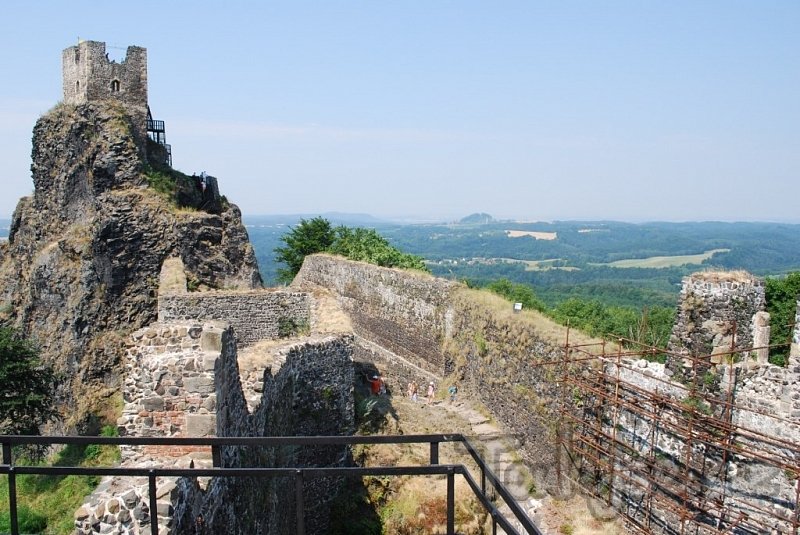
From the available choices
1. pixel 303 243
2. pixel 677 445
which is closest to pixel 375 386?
pixel 677 445

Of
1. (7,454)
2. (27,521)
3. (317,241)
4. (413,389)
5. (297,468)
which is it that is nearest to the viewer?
(297,468)

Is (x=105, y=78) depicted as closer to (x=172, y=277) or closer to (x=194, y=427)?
(x=172, y=277)

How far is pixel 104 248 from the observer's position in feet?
75.7

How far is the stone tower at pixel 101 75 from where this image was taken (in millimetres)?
25391

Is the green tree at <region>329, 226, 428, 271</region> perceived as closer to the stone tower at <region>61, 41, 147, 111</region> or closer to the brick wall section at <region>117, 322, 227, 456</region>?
the stone tower at <region>61, 41, 147, 111</region>

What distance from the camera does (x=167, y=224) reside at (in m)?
23.4

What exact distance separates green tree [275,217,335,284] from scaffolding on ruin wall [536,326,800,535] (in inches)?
984

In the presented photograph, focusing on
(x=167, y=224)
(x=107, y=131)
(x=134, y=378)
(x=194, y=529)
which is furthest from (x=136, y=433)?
(x=107, y=131)

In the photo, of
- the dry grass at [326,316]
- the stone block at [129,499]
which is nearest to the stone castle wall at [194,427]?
the stone block at [129,499]

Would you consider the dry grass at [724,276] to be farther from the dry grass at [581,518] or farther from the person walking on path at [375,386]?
the person walking on path at [375,386]

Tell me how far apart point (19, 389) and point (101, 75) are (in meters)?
13.9

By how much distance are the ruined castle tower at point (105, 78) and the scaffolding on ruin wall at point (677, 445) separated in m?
19.5

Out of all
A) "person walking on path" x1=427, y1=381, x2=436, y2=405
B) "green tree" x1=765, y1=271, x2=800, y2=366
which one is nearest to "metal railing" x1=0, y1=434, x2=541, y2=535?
"green tree" x1=765, y1=271, x2=800, y2=366

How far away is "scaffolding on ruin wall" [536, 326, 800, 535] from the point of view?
9305 mm
